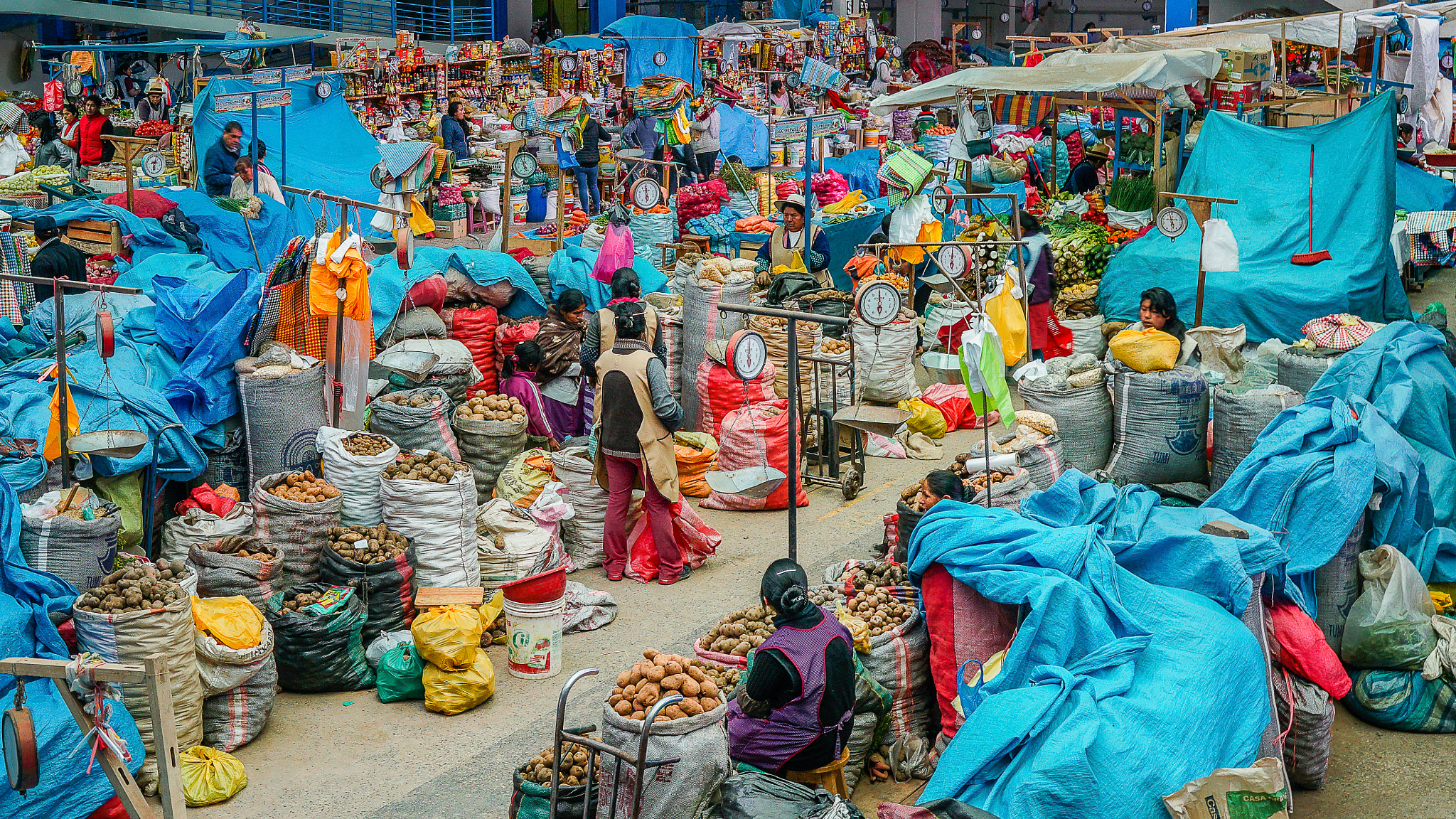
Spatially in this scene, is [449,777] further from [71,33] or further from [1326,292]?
[71,33]

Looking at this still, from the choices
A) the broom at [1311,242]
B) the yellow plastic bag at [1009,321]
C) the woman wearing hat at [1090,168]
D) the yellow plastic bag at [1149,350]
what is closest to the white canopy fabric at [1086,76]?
the broom at [1311,242]

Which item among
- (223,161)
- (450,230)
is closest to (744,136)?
(450,230)

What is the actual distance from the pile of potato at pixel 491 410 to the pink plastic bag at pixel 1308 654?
446cm

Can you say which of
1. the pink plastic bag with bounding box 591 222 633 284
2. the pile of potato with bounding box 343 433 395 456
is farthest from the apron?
the pink plastic bag with bounding box 591 222 633 284

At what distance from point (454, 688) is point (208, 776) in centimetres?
113

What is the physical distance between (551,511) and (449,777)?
2161 mm

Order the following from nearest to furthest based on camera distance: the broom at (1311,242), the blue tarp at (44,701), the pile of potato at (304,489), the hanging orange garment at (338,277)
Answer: the blue tarp at (44,701) → the pile of potato at (304,489) → the hanging orange garment at (338,277) → the broom at (1311,242)

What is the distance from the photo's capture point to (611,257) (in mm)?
10461

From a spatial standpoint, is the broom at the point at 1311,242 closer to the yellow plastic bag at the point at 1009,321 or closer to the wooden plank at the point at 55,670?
the yellow plastic bag at the point at 1009,321

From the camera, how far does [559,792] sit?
4.65 metres

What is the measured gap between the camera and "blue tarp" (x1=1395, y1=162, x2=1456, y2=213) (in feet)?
42.9

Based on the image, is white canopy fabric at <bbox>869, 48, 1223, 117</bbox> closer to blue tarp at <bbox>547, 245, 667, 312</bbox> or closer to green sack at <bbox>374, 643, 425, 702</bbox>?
blue tarp at <bbox>547, 245, 667, 312</bbox>

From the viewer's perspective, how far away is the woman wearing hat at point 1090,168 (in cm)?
1555

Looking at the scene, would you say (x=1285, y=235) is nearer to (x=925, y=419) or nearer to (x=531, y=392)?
(x=925, y=419)
